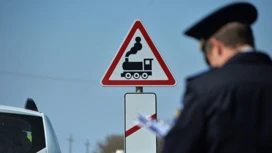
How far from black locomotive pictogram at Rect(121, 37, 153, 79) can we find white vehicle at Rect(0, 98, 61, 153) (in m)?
1.03

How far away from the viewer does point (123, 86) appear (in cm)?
854

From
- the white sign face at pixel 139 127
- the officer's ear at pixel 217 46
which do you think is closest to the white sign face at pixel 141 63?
the white sign face at pixel 139 127

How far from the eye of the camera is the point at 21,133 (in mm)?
7930

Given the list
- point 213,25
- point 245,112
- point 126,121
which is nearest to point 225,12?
point 213,25

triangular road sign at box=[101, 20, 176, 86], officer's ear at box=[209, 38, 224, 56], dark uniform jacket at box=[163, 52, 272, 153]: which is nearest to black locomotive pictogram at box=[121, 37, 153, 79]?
triangular road sign at box=[101, 20, 176, 86]

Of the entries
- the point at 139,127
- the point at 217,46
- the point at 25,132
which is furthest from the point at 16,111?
the point at 217,46

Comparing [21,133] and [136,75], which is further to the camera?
[136,75]

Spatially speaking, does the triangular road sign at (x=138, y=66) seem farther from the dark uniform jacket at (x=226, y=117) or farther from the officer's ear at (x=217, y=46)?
the dark uniform jacket at (x=226, y=117)

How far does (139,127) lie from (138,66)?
25.0 inches

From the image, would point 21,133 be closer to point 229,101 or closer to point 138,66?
point 138,66

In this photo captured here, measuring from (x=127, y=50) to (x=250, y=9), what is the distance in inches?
199

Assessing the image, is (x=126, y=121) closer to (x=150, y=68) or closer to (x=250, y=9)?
(x=150, y=68)

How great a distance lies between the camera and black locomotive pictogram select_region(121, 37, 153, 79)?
27.8ft

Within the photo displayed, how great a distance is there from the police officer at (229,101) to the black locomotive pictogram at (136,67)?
16.5 ft
